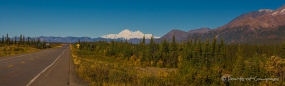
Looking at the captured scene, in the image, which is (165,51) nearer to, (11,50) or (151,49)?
(151,49)

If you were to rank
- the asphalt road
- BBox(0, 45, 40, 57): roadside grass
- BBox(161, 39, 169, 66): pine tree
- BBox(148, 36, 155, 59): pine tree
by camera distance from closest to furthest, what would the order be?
1. the asphalt road
2. BBox(0, 45, 40, 57): roadside grass
3. BBox(161, 39, 169, 66): pine tree
4. BBox(148, 36, 155, 59): pine tree

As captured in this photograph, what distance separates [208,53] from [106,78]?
7504 centimetres

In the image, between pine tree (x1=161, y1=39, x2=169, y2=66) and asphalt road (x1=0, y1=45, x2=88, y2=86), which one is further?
pine tree (x1=161, y1=39, x2=169, y2=66)

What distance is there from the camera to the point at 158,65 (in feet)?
287

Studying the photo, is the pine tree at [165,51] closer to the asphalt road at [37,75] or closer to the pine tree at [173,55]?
the pine tree at [173,55]

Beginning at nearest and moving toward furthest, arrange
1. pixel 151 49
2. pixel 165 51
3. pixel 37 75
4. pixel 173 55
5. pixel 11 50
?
pixel 37 75 → pixel 11 50 → pixel 173 55 → pixel 165 51 → pixel 151 49

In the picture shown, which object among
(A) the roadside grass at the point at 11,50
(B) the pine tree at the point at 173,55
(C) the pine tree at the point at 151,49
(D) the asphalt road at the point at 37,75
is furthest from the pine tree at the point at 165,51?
(D) the asphalt road at the point at 37,75

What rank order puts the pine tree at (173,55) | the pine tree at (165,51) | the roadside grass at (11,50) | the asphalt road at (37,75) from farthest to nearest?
1. the pine tree at (165,51)
2. the pine tree at (173,55)
3. the roadside grass at (11,50)
4. the asphalt road at (37,75)

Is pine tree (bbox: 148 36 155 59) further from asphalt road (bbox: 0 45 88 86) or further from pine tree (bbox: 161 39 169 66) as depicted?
asphalt road (bbox: 0 45 88 86)

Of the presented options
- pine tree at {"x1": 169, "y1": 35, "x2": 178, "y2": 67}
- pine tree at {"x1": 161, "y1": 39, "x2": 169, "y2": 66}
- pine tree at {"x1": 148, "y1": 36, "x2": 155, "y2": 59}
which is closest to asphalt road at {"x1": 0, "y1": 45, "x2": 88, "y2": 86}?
pine tree at {"x1": 169, "y1": 35, "x2": 178, "y2": 67}

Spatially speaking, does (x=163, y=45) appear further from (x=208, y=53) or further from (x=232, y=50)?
(x=232, y=50)

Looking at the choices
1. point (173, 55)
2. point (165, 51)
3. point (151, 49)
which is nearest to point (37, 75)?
point (173, 55)

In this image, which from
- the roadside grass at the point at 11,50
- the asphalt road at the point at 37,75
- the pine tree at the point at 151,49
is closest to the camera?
the asphalt road at the point at 37,75

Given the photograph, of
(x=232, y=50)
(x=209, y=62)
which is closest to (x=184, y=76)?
(x=209, y=62)
